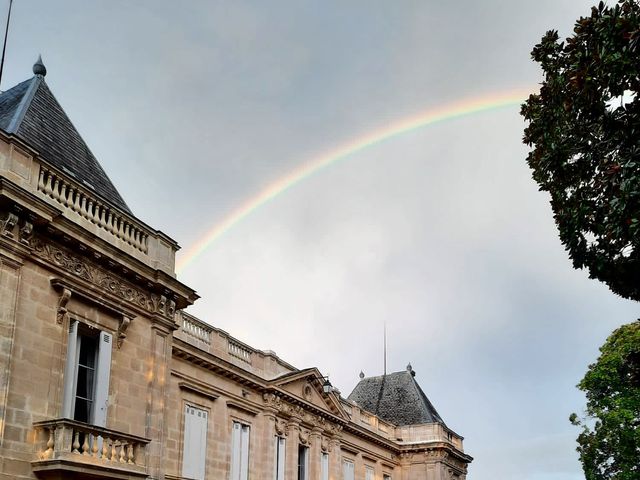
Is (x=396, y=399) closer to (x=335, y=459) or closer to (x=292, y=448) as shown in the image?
(x=335, y=459)

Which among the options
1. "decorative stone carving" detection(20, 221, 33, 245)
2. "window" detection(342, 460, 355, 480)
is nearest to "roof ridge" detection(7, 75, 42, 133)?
"decorative stone carving" detection(20, 221, 33, 245)

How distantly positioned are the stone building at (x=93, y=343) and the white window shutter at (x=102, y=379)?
0.07ft

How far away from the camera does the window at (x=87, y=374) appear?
14302 millimetres

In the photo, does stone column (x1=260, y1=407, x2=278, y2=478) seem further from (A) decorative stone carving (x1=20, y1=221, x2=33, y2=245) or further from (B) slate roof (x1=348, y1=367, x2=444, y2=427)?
(B) slate roof (x1=348, y1=367, x2=444, y2=427)

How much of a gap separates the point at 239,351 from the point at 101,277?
9936mm

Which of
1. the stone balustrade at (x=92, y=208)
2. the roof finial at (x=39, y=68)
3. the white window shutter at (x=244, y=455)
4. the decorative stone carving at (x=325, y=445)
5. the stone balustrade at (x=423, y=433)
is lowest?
the white window shutter at (x=244, y=455)

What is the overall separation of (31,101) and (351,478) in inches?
854

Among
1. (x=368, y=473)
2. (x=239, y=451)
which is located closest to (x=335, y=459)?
(x=368, y=473)

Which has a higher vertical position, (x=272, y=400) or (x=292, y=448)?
(x=272, y=400)

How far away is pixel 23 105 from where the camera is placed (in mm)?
16484

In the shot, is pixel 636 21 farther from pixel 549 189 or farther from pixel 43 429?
pixel 43 429

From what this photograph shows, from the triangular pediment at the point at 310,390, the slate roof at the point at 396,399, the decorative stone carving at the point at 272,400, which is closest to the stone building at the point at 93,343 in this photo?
the decorative stone carving at the point at 272,400

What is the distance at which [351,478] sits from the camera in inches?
1251

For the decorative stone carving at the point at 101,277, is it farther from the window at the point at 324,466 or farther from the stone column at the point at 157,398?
the window at the point at 324,466
